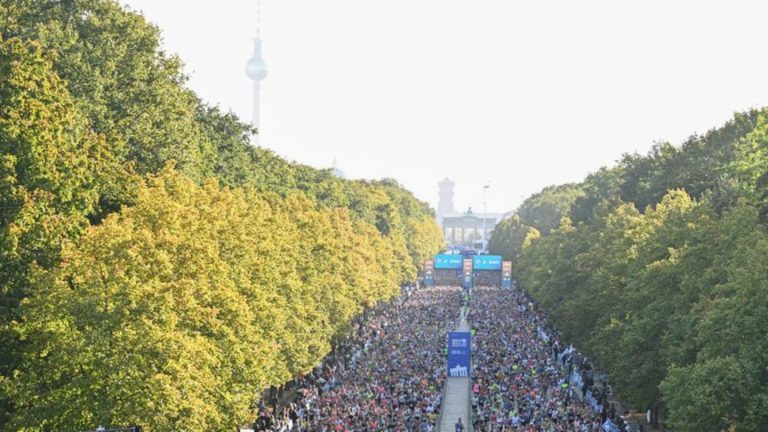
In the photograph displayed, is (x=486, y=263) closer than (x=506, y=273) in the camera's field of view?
No

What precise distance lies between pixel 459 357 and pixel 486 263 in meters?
94.1

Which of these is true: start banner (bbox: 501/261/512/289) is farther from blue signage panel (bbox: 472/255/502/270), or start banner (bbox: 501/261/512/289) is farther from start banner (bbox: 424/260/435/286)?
start banner (bbox: 424/260/435/286)

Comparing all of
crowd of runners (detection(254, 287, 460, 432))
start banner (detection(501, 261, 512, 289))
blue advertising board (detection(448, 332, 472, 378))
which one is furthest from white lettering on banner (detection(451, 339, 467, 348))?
start banner (detection(501, 261, 512, 289))

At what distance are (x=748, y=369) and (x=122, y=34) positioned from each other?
1281 inches

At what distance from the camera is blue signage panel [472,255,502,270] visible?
156 meters

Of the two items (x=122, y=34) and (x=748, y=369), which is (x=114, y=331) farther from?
(x=122, y=34)

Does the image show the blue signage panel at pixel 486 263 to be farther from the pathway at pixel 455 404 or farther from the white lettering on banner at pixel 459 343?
the white lettering on banner at pixel 459 343

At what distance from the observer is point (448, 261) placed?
16225cm

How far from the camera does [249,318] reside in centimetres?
4372

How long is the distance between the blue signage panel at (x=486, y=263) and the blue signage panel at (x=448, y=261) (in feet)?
18.0

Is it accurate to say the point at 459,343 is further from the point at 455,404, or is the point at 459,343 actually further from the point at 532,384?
the point at 455,404

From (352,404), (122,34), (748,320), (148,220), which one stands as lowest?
(352,404)

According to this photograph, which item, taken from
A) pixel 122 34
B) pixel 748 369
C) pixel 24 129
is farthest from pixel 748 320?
pixel 122 34

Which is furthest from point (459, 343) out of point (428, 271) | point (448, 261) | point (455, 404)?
point (448, 261)
